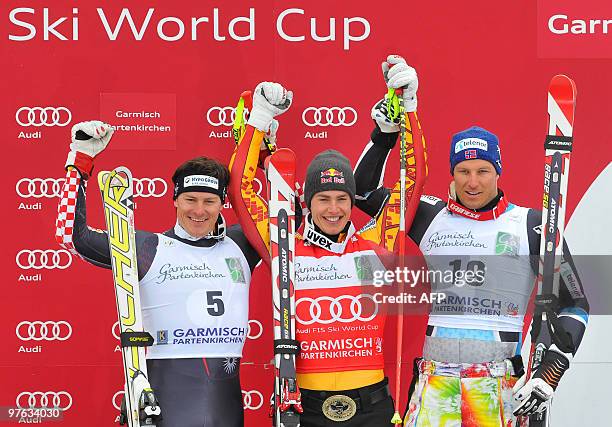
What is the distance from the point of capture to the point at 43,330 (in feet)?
16.0

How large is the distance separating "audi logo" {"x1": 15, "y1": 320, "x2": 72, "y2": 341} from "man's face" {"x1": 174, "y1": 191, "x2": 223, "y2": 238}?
3.79ft

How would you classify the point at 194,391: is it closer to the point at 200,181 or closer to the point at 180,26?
the point at 200,181

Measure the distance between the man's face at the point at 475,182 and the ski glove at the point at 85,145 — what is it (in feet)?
5.07

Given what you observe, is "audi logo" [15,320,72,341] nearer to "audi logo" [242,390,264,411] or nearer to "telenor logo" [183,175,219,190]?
"audi logo" [242,390,264,411]

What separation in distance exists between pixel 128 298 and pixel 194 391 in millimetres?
476

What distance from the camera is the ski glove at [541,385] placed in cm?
373

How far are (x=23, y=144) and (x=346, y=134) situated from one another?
1656 millimetres

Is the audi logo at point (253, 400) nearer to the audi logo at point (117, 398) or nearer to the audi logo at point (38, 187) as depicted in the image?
the audi logo at point (117, 398)

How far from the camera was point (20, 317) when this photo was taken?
16.0ft

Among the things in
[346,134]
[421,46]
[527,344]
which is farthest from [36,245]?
[527,344]

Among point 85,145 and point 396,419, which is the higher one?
point 85,145

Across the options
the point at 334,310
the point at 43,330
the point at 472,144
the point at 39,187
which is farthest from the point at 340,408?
the point at 39,187

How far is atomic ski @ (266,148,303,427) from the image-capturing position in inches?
151

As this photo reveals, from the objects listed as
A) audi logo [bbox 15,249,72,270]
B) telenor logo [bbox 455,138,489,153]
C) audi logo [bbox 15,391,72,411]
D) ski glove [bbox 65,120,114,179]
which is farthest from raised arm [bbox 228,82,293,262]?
audi logo [bbox 15,391,72,411]
